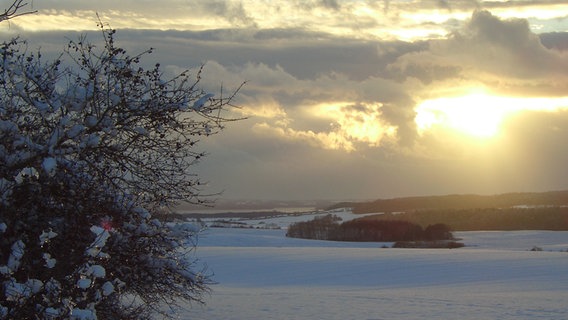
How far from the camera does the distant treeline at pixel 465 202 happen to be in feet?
395

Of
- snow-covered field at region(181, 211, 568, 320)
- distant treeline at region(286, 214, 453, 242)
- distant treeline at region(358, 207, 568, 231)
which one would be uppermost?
distant treeline at region(358, 207, 568, 231)

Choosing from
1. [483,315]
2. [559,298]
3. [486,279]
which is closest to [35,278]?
[483,315]

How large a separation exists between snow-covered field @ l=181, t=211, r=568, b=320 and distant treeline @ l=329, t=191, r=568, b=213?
86.2m

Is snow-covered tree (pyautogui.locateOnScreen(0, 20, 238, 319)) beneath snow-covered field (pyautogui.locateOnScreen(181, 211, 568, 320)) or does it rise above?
above

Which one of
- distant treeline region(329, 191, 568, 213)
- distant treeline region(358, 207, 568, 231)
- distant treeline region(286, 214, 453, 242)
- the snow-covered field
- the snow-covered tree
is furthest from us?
distant treeline region(329, 191, 568, 213)

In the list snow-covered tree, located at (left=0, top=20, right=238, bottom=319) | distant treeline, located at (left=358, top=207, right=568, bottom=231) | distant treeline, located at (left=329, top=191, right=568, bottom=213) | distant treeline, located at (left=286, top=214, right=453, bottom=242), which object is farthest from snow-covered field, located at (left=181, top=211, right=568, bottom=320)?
distant treeline, located at (left=329, top=191, right=568, bottom=213)

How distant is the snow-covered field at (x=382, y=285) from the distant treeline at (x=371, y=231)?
A: 2511cm

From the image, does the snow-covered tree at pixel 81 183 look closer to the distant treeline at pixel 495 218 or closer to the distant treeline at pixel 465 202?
the distant treeline at pixel 495 218

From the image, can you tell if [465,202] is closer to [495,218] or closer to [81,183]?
[495,218]

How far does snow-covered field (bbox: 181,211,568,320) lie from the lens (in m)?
17.2

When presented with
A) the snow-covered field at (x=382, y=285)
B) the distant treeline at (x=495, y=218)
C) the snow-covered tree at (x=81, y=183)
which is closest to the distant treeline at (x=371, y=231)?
the distant treeline at (x=495, y=218)

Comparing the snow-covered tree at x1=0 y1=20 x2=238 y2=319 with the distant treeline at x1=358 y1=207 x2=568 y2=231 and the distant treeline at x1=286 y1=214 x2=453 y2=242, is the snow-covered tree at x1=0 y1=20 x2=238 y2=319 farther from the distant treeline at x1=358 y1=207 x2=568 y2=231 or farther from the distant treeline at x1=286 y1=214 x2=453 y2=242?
the distant treeline at x1=358 y1=207 x2=568 y2=231

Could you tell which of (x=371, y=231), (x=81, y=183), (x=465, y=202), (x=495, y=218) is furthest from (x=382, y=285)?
(x=465, y=202)

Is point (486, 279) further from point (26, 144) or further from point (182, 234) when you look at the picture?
point (26, 144)
